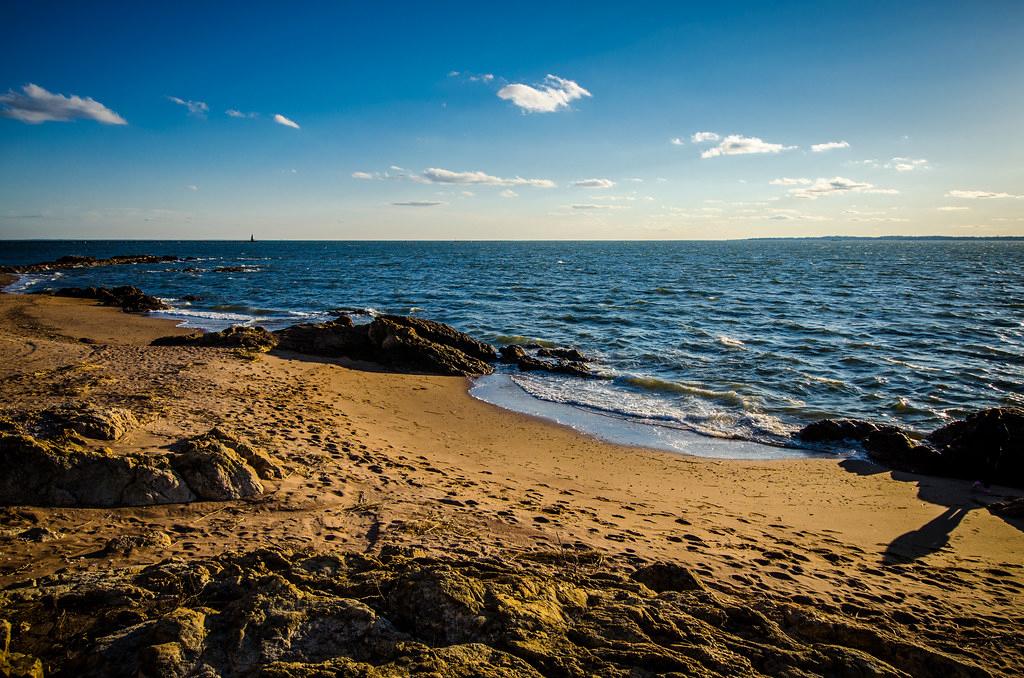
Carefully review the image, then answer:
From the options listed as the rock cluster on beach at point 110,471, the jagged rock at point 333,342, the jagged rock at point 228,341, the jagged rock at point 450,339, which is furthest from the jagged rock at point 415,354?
the rock cluster on beach at point 110,471

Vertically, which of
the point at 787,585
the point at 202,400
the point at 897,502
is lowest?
the point at 897,502

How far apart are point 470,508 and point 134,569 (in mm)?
3636

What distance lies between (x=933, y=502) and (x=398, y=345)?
14.6m

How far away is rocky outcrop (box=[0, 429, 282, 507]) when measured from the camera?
5.51m

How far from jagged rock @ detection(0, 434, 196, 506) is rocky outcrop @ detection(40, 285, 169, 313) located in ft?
92.3

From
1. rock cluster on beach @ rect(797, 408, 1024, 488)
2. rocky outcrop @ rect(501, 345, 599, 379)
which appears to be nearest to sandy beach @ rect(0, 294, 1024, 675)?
rock cluster on beach @ rect(797, 408, 1024, 488)

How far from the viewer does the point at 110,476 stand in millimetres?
5797

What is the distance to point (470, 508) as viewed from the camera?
682 centimetres

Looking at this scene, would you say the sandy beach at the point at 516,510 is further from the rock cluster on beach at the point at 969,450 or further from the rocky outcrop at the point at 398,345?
the rocky outcrop at the point at 398,345

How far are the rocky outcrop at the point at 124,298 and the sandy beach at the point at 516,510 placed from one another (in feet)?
59.1

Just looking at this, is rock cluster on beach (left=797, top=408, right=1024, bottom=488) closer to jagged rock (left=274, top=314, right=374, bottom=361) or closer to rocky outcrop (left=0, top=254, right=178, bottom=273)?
jagged rock (left=274, top=314, right=374, bottom=361)

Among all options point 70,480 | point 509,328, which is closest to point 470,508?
point 70,480

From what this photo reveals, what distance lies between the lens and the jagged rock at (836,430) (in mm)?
12102

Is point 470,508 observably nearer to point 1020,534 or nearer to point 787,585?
point 787,585
